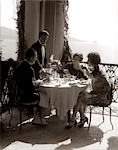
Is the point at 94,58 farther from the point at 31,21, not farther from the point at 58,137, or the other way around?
the point at 31,21

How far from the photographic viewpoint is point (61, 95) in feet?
15.4

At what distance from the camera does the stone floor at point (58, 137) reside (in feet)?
13.6

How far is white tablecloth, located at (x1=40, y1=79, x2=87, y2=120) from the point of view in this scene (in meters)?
4.69

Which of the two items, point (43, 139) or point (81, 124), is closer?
point (43, 139)

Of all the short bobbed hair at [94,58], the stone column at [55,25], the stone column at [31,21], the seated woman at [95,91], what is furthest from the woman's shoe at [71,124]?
the stone column at [55,25]

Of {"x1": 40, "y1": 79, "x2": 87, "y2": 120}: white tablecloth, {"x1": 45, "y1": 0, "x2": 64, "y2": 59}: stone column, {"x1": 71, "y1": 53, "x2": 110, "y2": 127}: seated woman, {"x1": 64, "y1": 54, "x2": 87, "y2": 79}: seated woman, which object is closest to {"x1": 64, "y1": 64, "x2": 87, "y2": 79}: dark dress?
{"x1": 64, "y1": 54, "x2": 87, "y2": 79}: seated woman

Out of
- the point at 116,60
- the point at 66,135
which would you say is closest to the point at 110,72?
the point at 116,60

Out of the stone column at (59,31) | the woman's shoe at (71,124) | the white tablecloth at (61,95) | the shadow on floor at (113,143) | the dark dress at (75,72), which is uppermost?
the stone column at (59,31)

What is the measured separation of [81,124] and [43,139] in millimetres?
839

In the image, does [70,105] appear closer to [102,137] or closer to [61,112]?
[61,112]

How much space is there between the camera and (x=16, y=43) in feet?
23.2

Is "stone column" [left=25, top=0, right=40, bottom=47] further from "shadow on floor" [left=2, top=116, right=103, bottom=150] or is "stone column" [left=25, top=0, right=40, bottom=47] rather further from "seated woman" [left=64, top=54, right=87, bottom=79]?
"shadow on floor" [left=2, top=116, right=103, bottom=150]

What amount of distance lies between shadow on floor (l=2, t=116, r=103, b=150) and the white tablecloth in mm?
277

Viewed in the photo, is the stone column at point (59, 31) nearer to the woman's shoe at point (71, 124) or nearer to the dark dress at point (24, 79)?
the woman's shoe at point (71, 124)
